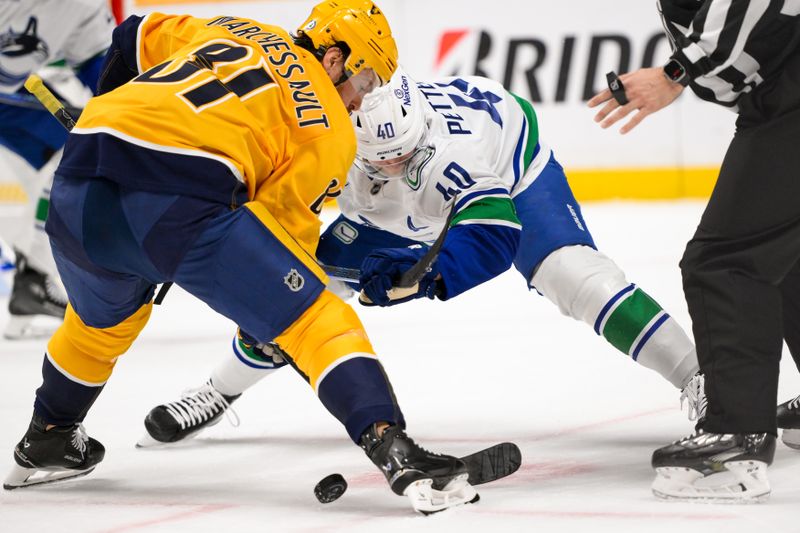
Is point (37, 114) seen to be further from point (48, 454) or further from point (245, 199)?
point (245, 199)

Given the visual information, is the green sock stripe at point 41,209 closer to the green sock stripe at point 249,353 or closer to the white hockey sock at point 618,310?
the green sock stripe at point 249,353

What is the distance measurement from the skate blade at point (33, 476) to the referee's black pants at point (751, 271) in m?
1.35

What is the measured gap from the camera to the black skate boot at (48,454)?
2.61 meters

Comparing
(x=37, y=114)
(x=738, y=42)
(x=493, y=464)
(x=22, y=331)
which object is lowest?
(x=22, y=331)

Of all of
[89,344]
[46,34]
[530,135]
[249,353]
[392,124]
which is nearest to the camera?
[89,344]

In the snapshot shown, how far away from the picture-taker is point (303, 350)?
7.20 feet

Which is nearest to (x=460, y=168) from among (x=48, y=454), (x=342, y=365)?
(x=342, y=365)

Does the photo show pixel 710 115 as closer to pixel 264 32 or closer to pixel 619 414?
pixel 619 414

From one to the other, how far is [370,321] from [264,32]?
259 cm

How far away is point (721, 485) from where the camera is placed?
220cm

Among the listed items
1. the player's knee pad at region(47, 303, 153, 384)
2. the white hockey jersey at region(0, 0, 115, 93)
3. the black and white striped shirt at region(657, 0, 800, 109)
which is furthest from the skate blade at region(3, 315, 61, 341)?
the black and white striped shirt at region(657, 0, 800, 109)

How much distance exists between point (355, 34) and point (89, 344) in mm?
827

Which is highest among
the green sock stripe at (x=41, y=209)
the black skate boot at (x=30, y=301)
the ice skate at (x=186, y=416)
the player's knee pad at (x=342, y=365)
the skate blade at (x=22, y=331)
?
the player's knee pad at (x=342, y=365)

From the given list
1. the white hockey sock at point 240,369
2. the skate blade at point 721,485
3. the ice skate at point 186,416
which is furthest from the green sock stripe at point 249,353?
the skate blade at point 721,485
